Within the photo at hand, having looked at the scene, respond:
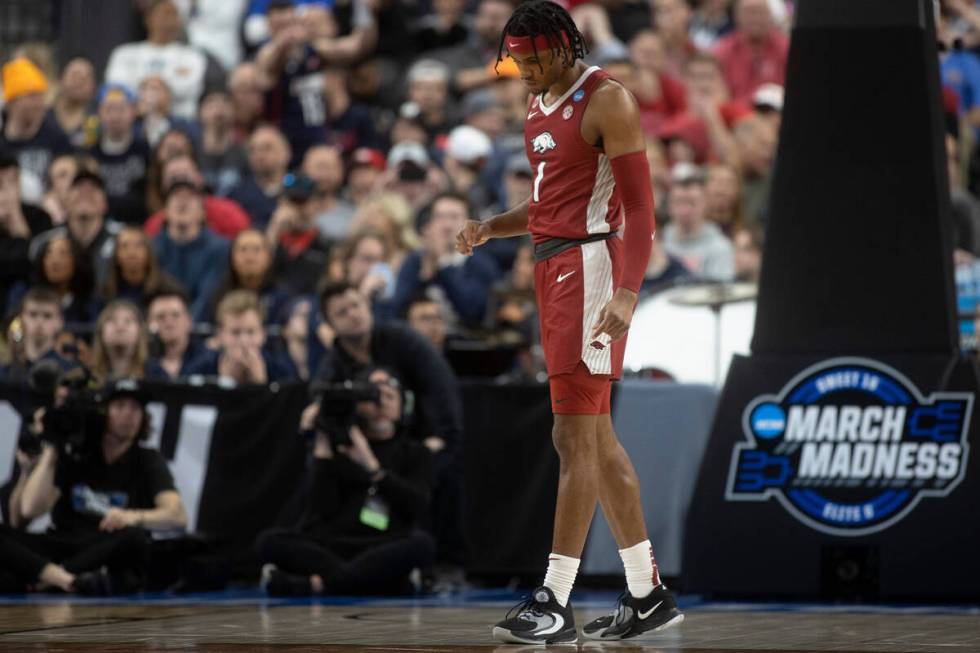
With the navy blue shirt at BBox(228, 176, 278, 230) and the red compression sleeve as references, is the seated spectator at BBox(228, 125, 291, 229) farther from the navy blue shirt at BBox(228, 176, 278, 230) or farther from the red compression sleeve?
the red compression sleeve

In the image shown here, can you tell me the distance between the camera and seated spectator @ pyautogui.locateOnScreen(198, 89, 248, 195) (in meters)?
15.7

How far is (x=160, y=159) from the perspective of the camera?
1464 cm

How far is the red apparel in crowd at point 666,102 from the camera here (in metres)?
15.3

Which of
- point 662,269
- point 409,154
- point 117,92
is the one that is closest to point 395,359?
point 662,269

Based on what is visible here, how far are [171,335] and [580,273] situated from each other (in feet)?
18.1

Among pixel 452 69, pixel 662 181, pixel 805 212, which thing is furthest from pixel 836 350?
pixel 452 69

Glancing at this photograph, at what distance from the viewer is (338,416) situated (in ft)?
31.0

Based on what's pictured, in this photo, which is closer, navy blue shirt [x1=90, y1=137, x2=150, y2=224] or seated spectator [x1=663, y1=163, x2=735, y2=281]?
seated spectator [x1=663, y1=163, x2=735, y2=281]

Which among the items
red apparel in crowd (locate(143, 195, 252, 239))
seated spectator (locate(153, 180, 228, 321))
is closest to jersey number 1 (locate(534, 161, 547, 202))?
seated spectator (locate(153, 180, 228, 321))

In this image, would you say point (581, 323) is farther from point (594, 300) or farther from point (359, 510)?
point (359, 510)

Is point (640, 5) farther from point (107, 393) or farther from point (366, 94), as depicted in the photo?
point (107, 393)

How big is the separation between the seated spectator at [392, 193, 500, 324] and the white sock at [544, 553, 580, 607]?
5.96 m

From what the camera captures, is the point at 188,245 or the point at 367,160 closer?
the point at 188,245

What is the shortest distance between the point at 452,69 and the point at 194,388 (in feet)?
23.8
